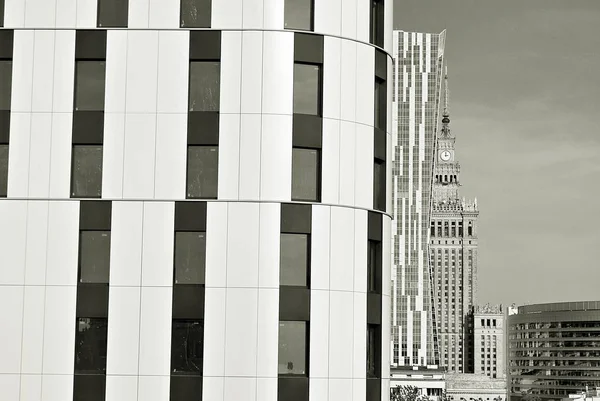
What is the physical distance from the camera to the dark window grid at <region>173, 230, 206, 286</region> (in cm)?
4322

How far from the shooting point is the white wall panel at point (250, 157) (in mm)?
43719

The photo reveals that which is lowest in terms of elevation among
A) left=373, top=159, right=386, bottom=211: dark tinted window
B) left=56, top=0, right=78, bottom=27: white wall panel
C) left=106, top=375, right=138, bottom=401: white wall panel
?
left=106, top=375, right=138, bottom=401: white wall panel

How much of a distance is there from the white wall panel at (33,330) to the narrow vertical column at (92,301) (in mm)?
842

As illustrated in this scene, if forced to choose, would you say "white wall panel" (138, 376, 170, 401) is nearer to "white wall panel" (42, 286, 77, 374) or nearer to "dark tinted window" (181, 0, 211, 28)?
"white wall panel" (42, 286, 77, 374)

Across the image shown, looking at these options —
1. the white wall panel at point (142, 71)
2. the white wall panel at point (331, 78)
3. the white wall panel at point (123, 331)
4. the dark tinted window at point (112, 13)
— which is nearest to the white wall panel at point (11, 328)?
the white wall panel at point (123, 331)

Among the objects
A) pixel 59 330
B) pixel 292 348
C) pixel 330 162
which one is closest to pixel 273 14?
pixel 330 162

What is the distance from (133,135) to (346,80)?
9.10 metres

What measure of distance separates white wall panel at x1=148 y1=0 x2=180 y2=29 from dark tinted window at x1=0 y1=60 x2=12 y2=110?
20.1ft

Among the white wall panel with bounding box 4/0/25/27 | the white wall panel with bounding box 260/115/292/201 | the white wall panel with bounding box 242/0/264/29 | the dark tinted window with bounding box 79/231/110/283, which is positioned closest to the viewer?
the dark tinted window with bounding box 79/231/110/283

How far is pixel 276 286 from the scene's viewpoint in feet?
142

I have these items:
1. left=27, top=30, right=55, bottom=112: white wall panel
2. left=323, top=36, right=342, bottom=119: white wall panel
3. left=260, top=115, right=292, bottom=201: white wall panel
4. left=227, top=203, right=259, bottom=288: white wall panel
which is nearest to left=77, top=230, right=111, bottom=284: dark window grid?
left=227, top=203, right=259, bottom=288: white wall panel

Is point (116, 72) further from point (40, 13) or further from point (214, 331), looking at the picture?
point (214, 331)

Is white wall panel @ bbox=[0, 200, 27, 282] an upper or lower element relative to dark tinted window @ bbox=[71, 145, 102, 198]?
lower

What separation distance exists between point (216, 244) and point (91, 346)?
6361 millimetres
